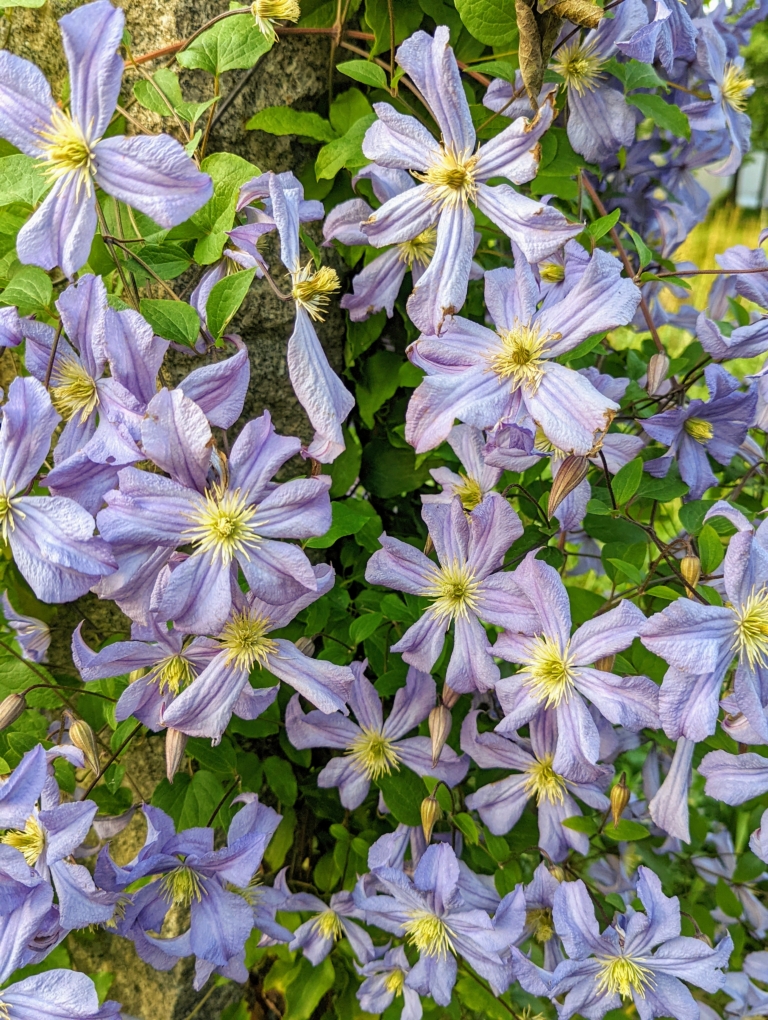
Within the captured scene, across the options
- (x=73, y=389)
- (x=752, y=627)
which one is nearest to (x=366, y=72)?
(x=73, y=389)

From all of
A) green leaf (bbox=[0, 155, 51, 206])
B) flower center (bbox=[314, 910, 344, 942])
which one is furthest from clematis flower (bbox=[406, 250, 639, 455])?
flower center (bbox=[314, 910, 344, 942])

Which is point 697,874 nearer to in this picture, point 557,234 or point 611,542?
point 611,542

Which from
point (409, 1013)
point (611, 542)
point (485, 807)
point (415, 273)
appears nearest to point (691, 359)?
point (611, 542)

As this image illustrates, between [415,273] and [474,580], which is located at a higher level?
[415,273]

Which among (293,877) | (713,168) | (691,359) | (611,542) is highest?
(713,168)

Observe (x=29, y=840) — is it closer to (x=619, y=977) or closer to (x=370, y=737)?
(x=370, y=737)

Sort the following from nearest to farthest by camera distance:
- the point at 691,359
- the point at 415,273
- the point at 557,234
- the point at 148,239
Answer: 1. the point at 557,234
2. the point at 148,239
3. the point at 415,273
4. the point at 691,359

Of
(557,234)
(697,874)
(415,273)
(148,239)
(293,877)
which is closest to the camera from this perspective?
(557,234)

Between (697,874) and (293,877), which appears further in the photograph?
(697,874)
